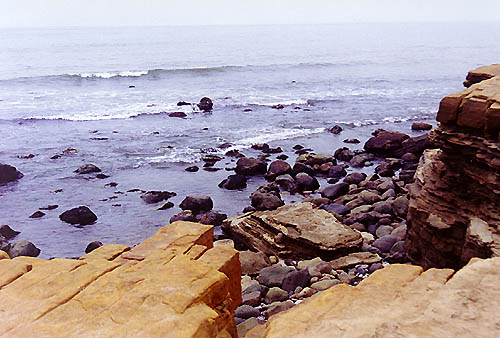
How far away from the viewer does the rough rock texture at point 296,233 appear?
11828mm

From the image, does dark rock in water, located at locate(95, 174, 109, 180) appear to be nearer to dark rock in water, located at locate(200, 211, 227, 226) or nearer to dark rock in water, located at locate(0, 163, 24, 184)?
dark rock in water, located at locate(0, 163, 24, 184)

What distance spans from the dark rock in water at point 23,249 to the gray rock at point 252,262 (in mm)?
5711

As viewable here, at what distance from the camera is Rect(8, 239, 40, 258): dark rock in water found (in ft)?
41.3

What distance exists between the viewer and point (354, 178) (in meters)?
17.9

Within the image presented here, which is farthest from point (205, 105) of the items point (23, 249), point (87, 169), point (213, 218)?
point (23, 249)

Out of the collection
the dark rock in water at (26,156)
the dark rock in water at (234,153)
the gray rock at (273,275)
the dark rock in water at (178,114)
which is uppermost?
the gray rock at (273,275)

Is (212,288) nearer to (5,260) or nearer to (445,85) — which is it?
(5,260)

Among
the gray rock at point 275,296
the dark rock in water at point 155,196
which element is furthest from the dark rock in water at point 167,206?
the gray rock at point 275,296

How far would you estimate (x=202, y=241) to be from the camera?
560 centimetres

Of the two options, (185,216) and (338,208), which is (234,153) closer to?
(185,216)

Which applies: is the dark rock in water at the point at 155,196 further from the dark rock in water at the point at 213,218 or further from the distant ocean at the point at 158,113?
the dark rock in water at the point at 213,218

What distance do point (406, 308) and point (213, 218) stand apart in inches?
438

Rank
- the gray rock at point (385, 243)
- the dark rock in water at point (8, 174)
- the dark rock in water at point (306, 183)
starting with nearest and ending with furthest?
the gray rock at point (385, 243), the dark rock in water at point (306, 183), the dark rock in water at point (8, 174)

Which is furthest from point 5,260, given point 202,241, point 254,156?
point 254,156
